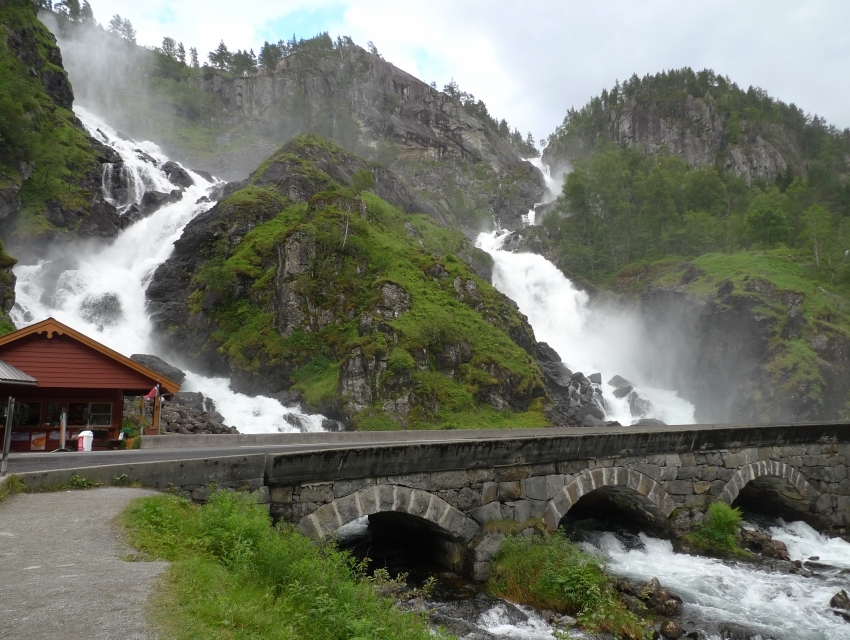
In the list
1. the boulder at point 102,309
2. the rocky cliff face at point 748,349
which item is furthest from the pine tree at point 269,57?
the rocky cliff face at point 748,349

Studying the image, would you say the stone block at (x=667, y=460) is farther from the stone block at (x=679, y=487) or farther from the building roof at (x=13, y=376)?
the building roof at (x=13, y=376)

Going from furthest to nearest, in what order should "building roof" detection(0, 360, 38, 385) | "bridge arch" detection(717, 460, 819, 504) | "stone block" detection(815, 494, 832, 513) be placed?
"stone block" detection(815, 494, 832, 513), "bridge arch" detection(717, 460, 819, 504), "building roof" detection(0, 360, 38, 385)

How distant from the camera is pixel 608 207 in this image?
207 ft

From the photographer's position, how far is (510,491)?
11.2m

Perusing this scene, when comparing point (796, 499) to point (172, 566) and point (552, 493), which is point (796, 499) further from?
point (172, 566)

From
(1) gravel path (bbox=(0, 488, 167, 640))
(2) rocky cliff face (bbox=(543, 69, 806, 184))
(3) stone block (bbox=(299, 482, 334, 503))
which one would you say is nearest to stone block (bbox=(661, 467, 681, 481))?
(3) stone block (bbox=(299, 482, 334, 503))

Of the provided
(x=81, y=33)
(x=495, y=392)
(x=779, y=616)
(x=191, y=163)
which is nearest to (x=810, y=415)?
(x=495, y=392)

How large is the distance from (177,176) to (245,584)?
54.1m

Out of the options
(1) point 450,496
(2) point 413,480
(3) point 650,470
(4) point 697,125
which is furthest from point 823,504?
(4) point 697,125

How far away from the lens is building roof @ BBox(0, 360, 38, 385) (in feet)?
41.3

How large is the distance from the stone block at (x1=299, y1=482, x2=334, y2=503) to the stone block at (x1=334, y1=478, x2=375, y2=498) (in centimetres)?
10

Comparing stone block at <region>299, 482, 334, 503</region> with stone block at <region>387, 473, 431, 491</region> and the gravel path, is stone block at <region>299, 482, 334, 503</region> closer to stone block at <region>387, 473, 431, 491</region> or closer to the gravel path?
stone block at <region>387, 473, 431, 491</region>

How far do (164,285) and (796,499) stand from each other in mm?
35633

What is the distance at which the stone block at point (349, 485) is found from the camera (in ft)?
30.4
